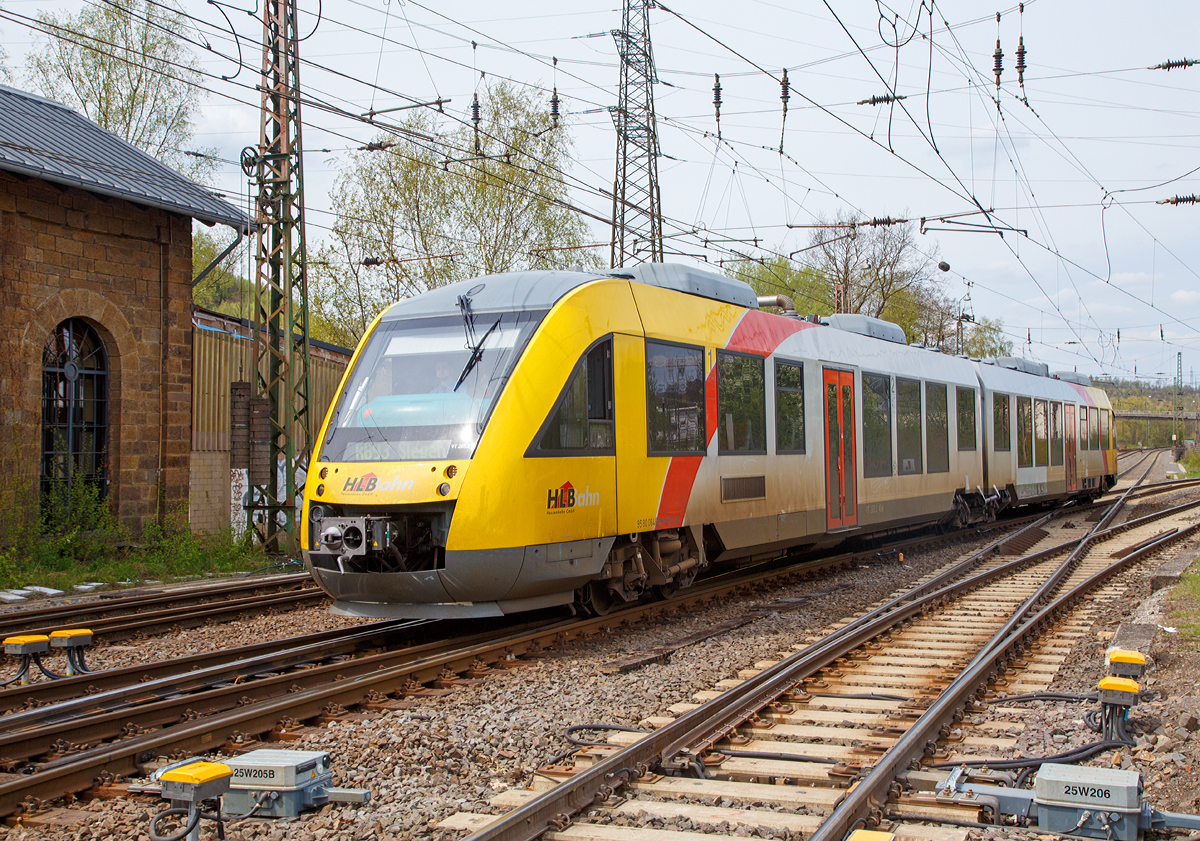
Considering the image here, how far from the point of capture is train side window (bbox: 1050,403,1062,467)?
2425 cm

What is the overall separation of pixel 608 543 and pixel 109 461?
10443mm

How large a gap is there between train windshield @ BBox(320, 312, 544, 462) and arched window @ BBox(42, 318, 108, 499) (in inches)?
333

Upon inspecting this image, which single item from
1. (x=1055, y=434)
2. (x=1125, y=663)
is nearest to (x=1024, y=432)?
(x=1055, y=434)

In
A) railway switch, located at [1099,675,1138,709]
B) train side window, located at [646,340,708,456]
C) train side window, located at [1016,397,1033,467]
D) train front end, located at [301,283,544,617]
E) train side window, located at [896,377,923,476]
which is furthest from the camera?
train side window, located at [1016,397,1033,467]

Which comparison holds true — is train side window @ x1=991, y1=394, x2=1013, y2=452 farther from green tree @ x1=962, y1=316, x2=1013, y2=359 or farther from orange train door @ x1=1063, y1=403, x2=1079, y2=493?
green tree @ x1=962, y1=316, x2=1013, y2=359

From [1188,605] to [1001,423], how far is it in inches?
434

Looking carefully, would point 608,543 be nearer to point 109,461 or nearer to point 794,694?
point 794,694

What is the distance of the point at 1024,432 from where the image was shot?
22062mm

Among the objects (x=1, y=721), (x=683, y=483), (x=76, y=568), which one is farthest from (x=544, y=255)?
(x=1, y=721)

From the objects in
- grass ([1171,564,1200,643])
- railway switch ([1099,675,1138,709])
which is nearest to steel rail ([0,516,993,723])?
grass ([1171,564,1200,643])

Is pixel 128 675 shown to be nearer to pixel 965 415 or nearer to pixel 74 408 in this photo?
pixel 74 408

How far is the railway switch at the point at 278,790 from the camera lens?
458 centimetres

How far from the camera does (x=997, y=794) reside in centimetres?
454

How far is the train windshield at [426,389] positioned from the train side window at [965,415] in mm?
12098
